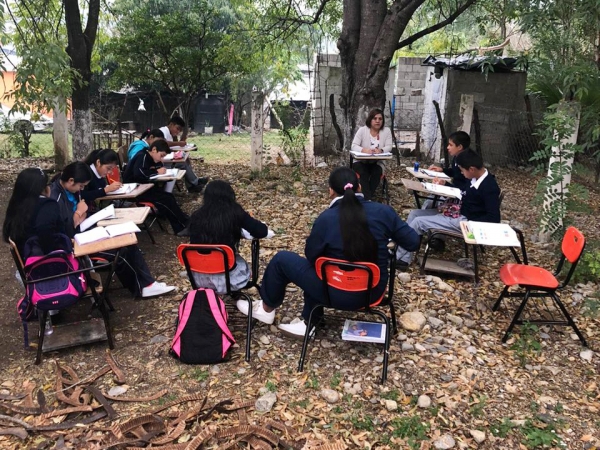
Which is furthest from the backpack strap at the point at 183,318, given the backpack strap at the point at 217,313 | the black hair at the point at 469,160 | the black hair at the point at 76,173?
the black hair at the point at 469,160

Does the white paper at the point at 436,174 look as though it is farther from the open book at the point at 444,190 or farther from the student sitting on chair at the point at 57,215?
the student sitting on chair at the point at 57,215

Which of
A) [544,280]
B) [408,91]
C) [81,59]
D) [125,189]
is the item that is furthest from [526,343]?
[408,91]

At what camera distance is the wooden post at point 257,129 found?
8375 millimetres

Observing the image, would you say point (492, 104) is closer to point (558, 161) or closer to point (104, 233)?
point (558, 161)

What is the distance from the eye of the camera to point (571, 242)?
12.9 ft

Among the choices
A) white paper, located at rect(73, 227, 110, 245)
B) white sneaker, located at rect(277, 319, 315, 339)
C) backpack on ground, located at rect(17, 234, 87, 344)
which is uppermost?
white paper, located at rect(73, 227, 110, 245)

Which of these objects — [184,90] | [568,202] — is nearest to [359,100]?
[568,202]

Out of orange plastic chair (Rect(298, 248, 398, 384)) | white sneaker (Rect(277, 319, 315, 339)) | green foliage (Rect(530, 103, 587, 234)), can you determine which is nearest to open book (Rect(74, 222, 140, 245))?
white sneaker (Rect(277, 319, 315, 339))

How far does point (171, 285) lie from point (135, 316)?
64 cm

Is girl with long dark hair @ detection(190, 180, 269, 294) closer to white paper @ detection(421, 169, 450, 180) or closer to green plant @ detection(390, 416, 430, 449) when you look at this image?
green plant @ detection(390, 416, 430, 449)

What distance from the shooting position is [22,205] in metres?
3.60

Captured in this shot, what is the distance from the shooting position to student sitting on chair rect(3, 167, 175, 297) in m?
3.60

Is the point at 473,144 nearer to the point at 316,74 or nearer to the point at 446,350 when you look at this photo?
the point at 316,74

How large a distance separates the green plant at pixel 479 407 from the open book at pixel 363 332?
28.4 inches
